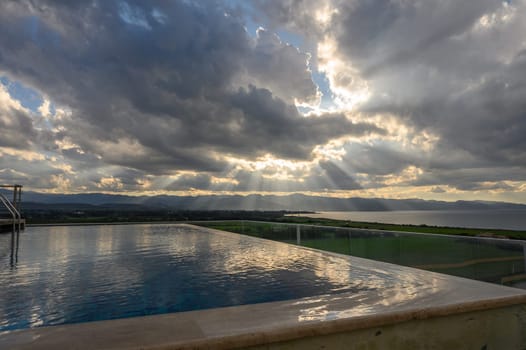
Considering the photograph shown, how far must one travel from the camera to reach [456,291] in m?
4.14

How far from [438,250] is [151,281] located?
5.67 m

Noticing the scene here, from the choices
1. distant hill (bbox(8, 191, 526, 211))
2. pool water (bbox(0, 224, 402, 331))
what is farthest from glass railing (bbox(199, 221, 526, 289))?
distant hill (bbox(8, 191, 526, 211))

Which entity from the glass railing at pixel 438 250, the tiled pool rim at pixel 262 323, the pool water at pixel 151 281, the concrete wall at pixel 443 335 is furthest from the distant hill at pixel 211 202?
the concrete wall at pixel 443 335

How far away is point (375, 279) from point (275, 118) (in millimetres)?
12135

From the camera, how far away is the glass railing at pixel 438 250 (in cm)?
500

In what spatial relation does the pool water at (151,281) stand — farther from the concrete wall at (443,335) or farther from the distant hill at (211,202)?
the distant hill at (211,202)

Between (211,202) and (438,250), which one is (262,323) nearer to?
(438,250)

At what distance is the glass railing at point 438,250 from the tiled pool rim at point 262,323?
1120 mm

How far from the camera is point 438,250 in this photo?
6062 millimetres

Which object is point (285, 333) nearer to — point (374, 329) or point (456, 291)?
point (374, 329)

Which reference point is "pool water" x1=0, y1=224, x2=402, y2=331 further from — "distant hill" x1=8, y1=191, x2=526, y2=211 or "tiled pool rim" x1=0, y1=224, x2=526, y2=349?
"distant hill" x1=8, y1=191, x2=526, y2=211

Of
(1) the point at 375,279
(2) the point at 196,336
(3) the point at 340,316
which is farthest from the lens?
(1) the point at 375,279

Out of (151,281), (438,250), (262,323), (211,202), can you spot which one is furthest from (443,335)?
(211,202)

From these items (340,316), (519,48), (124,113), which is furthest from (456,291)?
(124,113)
